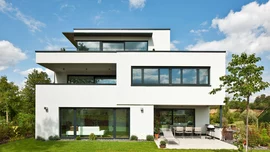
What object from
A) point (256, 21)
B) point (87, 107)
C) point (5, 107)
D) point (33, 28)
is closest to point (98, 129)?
point (87, 107)

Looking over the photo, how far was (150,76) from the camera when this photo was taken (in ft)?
43.1

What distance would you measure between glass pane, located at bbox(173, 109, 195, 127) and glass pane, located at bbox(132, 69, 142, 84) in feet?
16.3

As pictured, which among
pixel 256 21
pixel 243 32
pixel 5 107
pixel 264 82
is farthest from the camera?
pixel 243 32

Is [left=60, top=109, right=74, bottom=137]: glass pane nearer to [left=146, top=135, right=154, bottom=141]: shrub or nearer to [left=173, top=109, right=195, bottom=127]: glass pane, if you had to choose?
[left=146, top=135, right=154, bottom=141]: shrub

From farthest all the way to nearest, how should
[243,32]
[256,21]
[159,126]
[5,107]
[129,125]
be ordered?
[243,32]
[256,21]
[5,107]
[159,126]
[129,125]

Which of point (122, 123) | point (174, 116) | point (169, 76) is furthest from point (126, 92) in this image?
point (174, 116)

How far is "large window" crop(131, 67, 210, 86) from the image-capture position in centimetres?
1310

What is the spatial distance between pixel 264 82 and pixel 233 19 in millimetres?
13421

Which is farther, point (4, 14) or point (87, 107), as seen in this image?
point (4, 14)

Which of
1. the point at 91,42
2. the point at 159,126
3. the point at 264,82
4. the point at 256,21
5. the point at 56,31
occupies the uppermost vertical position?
the point at 256,21

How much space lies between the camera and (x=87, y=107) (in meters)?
13.0

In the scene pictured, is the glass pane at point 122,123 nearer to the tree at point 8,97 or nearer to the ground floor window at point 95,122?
the ground floor window at point 95,122

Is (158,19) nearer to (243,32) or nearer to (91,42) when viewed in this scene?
(91,42)

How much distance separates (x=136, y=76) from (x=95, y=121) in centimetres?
482
